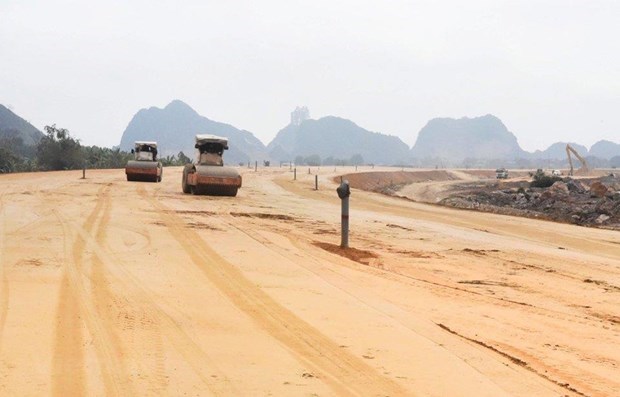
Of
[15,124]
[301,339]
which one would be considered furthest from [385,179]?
[15,124]

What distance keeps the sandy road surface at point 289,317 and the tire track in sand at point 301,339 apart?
0.02 meters

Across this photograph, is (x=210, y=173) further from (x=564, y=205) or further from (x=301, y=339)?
(x=301, y=339)

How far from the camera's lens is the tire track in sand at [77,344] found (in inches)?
162

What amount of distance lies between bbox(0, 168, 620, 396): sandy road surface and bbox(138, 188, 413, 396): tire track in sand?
2 cm

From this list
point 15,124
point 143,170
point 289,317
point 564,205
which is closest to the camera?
point 289,317

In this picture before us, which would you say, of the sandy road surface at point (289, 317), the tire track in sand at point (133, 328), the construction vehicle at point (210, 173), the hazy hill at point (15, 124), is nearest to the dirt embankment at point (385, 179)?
the construction vehicle at point (210, 173)

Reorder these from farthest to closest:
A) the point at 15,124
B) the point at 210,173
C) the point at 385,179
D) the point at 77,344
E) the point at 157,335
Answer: the point at 15,124 → the point at 385,179 → the point at 210,173 → the point at 157,335 → the point at 77,344

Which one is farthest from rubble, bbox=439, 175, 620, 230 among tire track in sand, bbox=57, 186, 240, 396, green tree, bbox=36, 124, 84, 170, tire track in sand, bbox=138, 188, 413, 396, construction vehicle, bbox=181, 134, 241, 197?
green tree, bbox=36, 124, 84, 170

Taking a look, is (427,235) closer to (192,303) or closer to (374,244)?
(374,244)

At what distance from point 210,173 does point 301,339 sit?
2097 centimetres

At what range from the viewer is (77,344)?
4.98 metres

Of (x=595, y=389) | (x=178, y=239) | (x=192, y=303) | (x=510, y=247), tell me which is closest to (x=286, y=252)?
(x=178, y=239)

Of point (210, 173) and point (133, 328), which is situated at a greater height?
point (210, 173)

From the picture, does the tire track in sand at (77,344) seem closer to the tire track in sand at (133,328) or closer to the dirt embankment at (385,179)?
the tire track in sand at (133,328)
